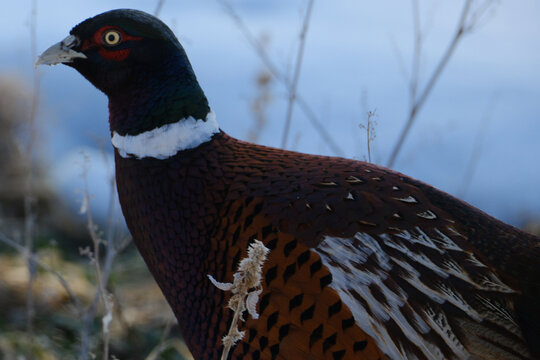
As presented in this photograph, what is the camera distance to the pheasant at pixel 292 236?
2023 mm

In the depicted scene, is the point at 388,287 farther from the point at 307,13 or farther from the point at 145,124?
the point at 307,13

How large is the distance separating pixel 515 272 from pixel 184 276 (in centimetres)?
120

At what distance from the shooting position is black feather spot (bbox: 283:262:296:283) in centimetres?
204

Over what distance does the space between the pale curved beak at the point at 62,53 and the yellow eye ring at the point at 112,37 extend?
0.13 metres

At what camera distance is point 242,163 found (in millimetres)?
2396

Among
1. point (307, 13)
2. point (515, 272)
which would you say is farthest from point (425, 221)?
point (307, 13)

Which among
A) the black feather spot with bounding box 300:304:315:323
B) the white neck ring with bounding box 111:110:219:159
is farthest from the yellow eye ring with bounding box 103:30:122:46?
the black feather spot with bounding box 300:304:315:323

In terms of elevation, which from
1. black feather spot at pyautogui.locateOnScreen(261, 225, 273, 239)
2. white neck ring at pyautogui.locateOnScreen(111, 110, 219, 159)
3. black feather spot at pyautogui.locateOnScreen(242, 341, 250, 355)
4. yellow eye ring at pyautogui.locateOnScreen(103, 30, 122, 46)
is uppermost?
yellow eye ring at pyautogui.locateOnScreen(103, 30, 122, 46)

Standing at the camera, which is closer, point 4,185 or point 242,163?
point 242,163

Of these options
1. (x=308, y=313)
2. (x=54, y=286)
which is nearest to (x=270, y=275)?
(x=308, y=313)

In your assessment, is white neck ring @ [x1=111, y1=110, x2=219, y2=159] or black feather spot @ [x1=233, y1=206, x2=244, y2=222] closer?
black feather spot @ [x1=233, y1=206, x2=244, y2=222]

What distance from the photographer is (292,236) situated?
81.9 inches

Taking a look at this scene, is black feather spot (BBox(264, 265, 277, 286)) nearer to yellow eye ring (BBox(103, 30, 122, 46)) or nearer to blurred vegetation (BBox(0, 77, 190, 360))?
yellow eye ring (BBox(103, 30, 122, 46))

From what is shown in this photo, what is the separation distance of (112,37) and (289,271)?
3.93 ft
